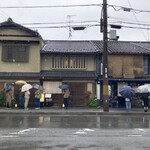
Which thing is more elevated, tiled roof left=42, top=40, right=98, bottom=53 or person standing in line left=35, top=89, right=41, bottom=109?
tiled roof left=42, top=40, right=98, bottom=53

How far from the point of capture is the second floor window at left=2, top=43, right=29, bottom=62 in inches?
1410

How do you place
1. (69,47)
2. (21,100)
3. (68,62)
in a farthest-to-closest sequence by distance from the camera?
(69,47) → (68,62) → (21,100)

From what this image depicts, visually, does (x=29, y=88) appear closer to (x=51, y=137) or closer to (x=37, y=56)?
(x=37, y=56)

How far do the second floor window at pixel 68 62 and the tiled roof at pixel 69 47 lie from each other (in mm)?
573

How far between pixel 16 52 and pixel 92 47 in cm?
684

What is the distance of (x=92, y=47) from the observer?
125 feet

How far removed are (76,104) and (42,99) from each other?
9.88ft

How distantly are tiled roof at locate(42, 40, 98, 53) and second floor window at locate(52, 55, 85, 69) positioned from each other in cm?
57

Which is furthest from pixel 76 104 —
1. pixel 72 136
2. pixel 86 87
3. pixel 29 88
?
pixel 72 136

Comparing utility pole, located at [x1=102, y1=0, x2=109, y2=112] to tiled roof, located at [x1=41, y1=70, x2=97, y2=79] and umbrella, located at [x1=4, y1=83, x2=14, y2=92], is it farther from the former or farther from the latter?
umbrella, located at [x1=4, y1=83, x2=14, y2=92]

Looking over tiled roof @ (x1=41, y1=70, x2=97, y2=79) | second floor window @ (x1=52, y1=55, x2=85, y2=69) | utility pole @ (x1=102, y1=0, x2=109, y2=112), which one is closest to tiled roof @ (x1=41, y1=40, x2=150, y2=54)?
second floor window @ (x1=52, y1=55, x2=85, y2=69)

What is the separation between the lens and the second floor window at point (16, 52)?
1410 inches

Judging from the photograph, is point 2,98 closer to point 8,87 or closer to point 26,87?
point 8,87

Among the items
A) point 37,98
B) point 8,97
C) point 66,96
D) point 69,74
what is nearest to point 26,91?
point 37,98
